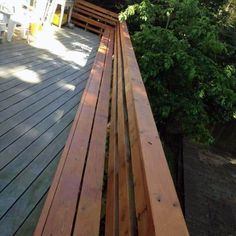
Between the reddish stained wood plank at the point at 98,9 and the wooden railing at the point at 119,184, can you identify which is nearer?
the wooden railing at the point at 119,184

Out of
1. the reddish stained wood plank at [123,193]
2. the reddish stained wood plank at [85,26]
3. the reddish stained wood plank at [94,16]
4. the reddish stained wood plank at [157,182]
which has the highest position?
the reddish stained wood plank at [157,182]

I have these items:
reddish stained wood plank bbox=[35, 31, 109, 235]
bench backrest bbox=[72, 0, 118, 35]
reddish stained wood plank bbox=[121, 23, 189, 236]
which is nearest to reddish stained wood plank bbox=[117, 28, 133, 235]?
reddish stained wood plank bbox=[121, 23, 189, 236]

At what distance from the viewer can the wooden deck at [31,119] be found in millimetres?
2379

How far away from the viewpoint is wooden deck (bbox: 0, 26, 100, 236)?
238 cm

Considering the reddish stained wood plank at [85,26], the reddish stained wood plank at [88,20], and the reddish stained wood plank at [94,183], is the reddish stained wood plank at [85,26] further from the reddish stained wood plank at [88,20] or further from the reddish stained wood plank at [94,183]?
the reddish stained wood plank at [94,183]

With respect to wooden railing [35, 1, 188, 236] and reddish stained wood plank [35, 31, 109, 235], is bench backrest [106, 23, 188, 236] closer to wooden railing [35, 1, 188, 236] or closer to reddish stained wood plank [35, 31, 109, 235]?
wooden railing [35, 1, 188, 236]

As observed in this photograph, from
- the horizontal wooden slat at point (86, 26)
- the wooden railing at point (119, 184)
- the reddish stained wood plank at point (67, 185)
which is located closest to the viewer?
the wooden railing at point (119, 184)

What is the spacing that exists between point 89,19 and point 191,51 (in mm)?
5320

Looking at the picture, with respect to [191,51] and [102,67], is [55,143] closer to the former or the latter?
[102,67]

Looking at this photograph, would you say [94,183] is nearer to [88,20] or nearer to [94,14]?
[88,20]

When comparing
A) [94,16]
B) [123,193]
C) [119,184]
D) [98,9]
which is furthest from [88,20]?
[123,193]

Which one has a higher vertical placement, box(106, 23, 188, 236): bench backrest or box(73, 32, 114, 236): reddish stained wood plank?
box(106, 23, 188, 236): bench backrest

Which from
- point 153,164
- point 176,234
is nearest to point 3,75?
point 153,164

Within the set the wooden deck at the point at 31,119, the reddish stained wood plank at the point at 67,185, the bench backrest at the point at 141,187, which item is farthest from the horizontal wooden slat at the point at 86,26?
the bench backrest at the point at 141,187
